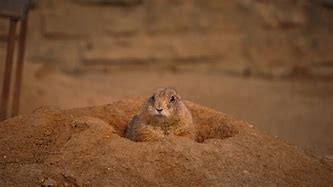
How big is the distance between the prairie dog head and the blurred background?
3710 mm

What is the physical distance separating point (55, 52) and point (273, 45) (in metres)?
3.19

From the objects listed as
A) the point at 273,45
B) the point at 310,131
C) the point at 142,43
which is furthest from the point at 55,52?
the point at 310,131

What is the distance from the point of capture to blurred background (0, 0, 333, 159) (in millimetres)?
7863

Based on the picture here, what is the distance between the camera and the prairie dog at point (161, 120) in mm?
3684

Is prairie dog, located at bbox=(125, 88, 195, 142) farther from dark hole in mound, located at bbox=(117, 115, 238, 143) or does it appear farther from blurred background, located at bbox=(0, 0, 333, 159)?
blurred background, located at bbox=(0, 0, 333, 159)

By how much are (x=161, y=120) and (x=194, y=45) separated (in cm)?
469

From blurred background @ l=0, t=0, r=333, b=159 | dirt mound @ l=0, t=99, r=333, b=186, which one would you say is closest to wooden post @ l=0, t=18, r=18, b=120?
dirt mound @ l=0, t=99, r=333, b=186

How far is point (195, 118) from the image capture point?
13.8ft

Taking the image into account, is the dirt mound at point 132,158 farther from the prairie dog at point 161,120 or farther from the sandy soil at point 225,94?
the sandy soil at point 225,94

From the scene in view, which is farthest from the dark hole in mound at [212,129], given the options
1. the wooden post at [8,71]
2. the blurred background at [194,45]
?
the blurred background at [194,45]

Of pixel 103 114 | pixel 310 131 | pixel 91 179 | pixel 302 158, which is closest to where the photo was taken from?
pixel 91 179

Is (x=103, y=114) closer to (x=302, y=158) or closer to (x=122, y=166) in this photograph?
(x=122, y=166)

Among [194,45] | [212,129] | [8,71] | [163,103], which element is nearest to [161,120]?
[163,103]

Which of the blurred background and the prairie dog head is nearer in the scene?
the prairie dog head
